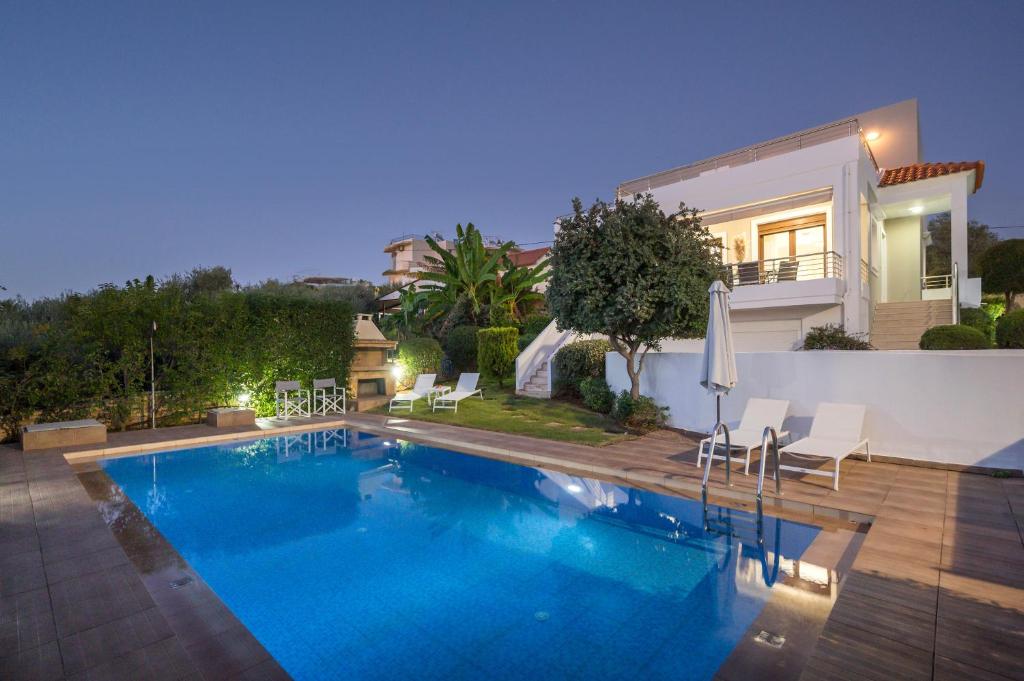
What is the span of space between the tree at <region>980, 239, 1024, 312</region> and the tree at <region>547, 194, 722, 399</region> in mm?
9873

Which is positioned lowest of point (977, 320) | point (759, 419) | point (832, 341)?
point (759, 419)

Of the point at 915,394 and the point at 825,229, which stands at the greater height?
the point at 825,229

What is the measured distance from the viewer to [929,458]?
768 cm

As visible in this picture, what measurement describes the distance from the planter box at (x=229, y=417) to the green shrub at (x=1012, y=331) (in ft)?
52.0

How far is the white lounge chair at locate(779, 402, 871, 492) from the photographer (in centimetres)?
706

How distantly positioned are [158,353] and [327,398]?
4428 mm

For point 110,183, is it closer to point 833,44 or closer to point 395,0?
point 395,0

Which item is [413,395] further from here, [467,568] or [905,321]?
[905,321]

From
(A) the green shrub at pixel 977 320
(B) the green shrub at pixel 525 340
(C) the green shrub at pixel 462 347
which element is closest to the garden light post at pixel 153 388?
(C) the green shrub at pixel 462 347

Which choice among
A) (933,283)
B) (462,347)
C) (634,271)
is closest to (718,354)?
(634,271)

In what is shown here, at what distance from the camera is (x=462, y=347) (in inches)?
826

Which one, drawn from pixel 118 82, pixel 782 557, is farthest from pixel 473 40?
pixel 782 557

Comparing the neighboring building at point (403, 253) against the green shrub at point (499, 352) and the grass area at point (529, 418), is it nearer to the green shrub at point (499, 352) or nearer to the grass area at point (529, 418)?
the green shrub at point (499, 352)

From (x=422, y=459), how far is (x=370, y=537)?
4.03 meters
